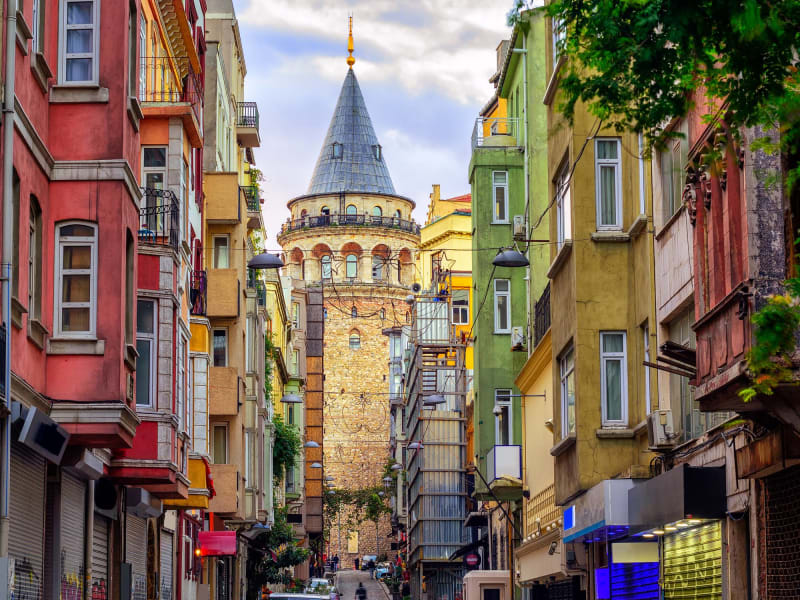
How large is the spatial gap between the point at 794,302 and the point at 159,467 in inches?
456

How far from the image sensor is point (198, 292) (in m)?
31.9

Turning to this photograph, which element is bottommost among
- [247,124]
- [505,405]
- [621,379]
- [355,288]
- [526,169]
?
[621,379]

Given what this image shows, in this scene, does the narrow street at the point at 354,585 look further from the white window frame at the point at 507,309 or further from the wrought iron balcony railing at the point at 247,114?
the white window frame at the point at 507,309

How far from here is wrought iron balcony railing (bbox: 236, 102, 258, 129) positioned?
153 ft

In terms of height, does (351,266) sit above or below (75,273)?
above

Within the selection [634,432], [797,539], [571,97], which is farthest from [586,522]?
[571,97]

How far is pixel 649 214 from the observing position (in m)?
22.0

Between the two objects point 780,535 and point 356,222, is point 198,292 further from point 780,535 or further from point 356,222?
point 356,222

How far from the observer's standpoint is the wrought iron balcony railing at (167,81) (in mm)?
27016

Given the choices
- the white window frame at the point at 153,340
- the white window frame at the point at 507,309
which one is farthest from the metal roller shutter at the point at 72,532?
the white window frame at the point at 507,309

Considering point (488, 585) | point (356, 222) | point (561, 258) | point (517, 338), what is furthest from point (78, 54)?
point (356, 222)

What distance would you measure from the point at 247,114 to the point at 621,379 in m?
26.2

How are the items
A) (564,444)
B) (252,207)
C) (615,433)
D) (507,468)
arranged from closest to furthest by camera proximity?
1. (615,433)
2. (564,444)
3. (507,468)
4. (252,207)

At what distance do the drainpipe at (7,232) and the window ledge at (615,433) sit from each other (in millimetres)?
10180
